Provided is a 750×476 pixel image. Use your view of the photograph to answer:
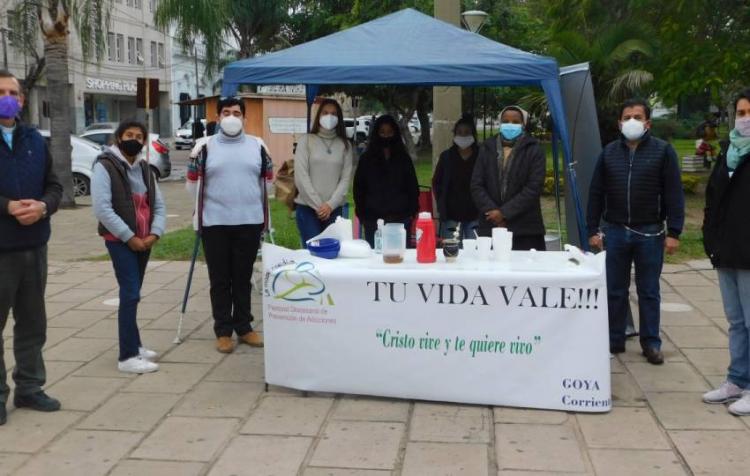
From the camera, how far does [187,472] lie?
159 inches

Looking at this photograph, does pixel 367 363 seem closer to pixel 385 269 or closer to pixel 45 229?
pixel 385 269

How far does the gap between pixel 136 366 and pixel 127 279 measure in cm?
63

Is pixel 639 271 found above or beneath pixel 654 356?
above

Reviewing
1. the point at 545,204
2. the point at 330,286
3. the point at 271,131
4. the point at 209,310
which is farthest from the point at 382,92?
the point at 330,286

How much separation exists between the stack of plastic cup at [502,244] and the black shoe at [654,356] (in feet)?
4.75

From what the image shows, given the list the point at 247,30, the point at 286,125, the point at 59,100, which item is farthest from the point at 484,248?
the point at 247,30

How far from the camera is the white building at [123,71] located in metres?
47.0

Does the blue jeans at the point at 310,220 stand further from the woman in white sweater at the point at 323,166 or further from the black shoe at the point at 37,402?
the black shoe at the point at 37,402

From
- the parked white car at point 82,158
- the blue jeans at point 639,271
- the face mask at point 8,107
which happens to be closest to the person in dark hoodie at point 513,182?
the blue jeans at point 639,271

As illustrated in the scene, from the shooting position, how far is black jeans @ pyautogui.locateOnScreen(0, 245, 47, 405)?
15.0ft

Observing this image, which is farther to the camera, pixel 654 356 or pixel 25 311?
pixel 654 356

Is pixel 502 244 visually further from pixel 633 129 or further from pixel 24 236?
pixel 24 236

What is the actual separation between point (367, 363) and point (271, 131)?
15926 mm

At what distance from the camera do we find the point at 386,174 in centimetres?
696
